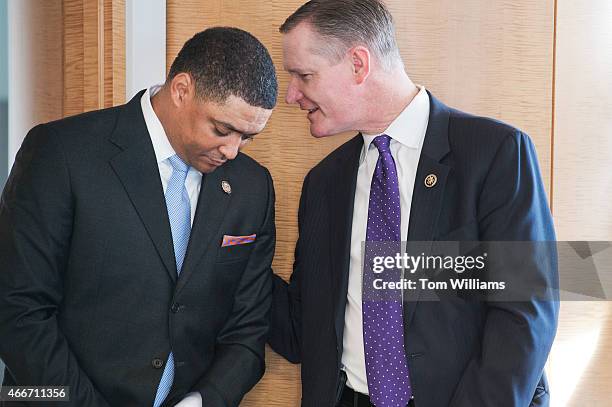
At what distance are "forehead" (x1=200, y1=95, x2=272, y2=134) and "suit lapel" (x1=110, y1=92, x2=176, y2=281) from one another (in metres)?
0.17

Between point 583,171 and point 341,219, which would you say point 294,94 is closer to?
point 341,219

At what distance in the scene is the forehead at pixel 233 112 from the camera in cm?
166

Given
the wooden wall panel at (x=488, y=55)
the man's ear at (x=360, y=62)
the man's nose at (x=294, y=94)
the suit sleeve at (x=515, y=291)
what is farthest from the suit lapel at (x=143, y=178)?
the wooden wall panel at (x=488, y=55)

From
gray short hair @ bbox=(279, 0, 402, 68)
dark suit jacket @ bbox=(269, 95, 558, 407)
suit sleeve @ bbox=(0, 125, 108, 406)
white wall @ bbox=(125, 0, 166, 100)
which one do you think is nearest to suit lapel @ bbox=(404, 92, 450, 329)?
dark suit jacket @ bbox=(269, 95, 558, 407)

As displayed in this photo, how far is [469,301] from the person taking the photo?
1.77m

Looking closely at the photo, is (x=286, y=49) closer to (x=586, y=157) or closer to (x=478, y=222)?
(x=478, y=222)

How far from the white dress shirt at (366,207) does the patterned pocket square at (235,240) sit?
25 centimetres

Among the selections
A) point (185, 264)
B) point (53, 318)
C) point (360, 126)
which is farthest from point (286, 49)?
A: point (53, 318)

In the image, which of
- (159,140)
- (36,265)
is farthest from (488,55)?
(36,265)

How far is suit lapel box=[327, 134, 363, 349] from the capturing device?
186cm

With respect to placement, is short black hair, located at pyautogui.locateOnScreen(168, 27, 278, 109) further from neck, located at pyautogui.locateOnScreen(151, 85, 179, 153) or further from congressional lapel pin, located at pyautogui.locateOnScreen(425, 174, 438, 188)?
congressional lapel pin, located at pyautogui.locateOnScreen(425, 174, 438, 188)

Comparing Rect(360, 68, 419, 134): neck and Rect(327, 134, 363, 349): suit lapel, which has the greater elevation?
Rect(360, 68, 419, 134): neck

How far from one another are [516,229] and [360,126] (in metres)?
0.46

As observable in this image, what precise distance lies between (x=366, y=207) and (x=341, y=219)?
71 millimetres
